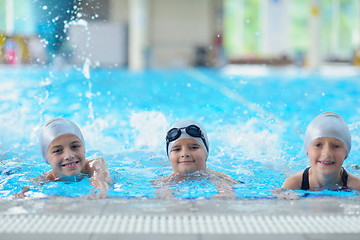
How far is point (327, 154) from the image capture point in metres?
3.12

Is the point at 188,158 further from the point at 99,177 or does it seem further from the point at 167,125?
the point at 167,125

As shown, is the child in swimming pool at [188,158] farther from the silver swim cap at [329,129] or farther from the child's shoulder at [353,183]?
the child's shoulder at [353,183]

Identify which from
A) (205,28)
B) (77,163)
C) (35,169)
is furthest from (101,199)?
(205,28)

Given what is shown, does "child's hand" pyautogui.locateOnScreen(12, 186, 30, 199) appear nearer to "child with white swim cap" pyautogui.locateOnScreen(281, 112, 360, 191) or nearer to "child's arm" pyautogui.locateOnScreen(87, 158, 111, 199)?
"child's arm" pyautogui.locateOnScreen(87, 158, 111, 199)

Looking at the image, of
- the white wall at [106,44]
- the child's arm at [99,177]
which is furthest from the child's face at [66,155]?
the white wall at [106,44]

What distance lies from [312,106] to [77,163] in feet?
18.6

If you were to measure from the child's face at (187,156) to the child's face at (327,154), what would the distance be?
0.82 m

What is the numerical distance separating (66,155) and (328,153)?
6.08 ft

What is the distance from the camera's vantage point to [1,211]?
8.21ft

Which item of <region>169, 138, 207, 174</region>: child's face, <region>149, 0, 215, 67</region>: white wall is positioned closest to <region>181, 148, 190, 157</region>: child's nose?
<region>169, 138, 207, 174</region>: child's face

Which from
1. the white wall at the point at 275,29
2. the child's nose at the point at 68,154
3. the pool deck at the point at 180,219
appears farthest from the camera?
the white wall at the point at 275,29

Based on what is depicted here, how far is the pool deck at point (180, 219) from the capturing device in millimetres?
2162

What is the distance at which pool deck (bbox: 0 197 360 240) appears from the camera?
2162 mm

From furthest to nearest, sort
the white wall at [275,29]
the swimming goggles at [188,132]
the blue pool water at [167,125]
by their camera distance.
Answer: the white wall at [275,29], the blue pool water at [167,125], the swimming goggles at [188,132]
